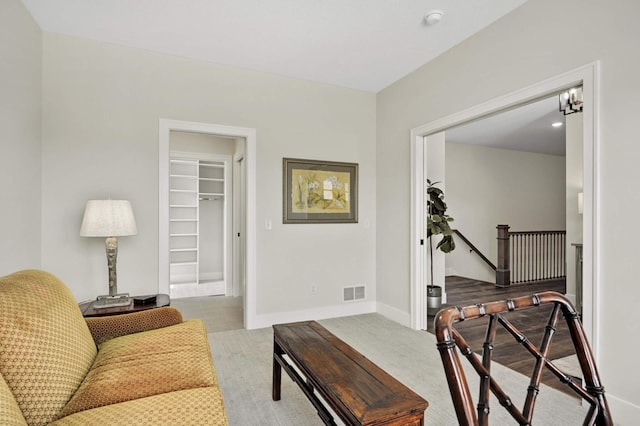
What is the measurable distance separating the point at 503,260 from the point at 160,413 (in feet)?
20.8

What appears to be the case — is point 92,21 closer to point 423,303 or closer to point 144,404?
point 144,404

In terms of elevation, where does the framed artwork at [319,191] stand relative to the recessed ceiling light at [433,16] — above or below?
below

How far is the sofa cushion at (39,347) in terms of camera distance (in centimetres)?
111

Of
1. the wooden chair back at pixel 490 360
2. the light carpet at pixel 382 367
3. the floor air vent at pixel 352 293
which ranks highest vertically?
the wooden chair back at pixel 490 360

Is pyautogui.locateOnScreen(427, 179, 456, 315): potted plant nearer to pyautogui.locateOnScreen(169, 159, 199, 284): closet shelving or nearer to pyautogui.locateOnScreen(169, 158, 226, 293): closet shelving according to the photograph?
pyautogui.locateOnScreen(169, 158, 226, 293): closet shelving

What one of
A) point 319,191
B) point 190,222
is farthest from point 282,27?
point 190,222

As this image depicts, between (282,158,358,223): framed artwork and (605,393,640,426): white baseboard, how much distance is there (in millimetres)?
2710

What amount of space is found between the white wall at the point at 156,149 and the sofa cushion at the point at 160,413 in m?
2.23

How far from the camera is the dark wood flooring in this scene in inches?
108

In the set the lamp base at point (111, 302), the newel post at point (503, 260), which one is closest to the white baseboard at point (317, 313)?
the lamp base at point (111, 302)

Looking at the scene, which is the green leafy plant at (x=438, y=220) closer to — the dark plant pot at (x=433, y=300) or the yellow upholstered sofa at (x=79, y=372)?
the dark plant pot at (x=433, y=300)

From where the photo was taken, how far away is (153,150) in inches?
127

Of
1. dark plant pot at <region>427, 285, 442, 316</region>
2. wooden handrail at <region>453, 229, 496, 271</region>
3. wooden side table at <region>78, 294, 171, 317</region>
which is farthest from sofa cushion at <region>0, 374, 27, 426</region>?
wooden handrail at <region>453, 229, 496, 271</region>

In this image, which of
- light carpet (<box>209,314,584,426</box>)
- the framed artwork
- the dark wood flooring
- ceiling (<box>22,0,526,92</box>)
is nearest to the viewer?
light carpet (<box>209,314,584,426</box>)
